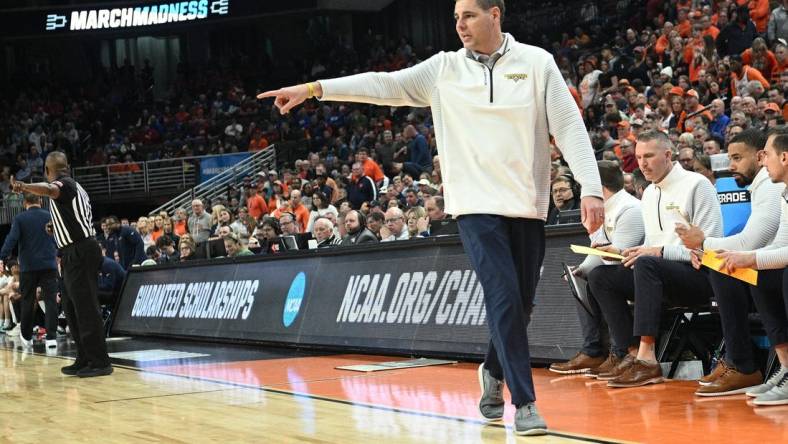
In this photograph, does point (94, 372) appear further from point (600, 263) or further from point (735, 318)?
point (735, 318)

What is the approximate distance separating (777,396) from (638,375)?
1031 mm

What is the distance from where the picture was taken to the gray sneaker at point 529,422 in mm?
4402

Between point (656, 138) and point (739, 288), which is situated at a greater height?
point (656, 138)

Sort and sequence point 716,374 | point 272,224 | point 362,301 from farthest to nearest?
point 272,224 → point 362,301 → point 716,374

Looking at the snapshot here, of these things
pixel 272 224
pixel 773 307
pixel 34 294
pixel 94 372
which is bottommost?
pixel 94 372

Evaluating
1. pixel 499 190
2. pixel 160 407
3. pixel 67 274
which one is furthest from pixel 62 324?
pixel 499 190

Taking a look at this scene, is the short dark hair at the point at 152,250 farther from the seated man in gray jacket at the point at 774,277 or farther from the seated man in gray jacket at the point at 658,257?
the seated man in gray jacket at the point at 774,277

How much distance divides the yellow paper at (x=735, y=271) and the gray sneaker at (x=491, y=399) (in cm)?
125

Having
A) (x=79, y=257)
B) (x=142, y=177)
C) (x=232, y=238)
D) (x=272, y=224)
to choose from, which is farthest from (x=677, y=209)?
(x=142, y=177)

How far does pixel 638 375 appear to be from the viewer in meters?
5.88

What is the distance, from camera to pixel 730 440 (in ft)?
13.6

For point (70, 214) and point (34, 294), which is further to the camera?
point (34, 294)

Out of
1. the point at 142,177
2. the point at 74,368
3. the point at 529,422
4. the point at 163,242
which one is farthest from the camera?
the point at 142,177

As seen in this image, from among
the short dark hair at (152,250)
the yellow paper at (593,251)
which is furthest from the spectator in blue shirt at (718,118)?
the short dark hair at (152,250)
